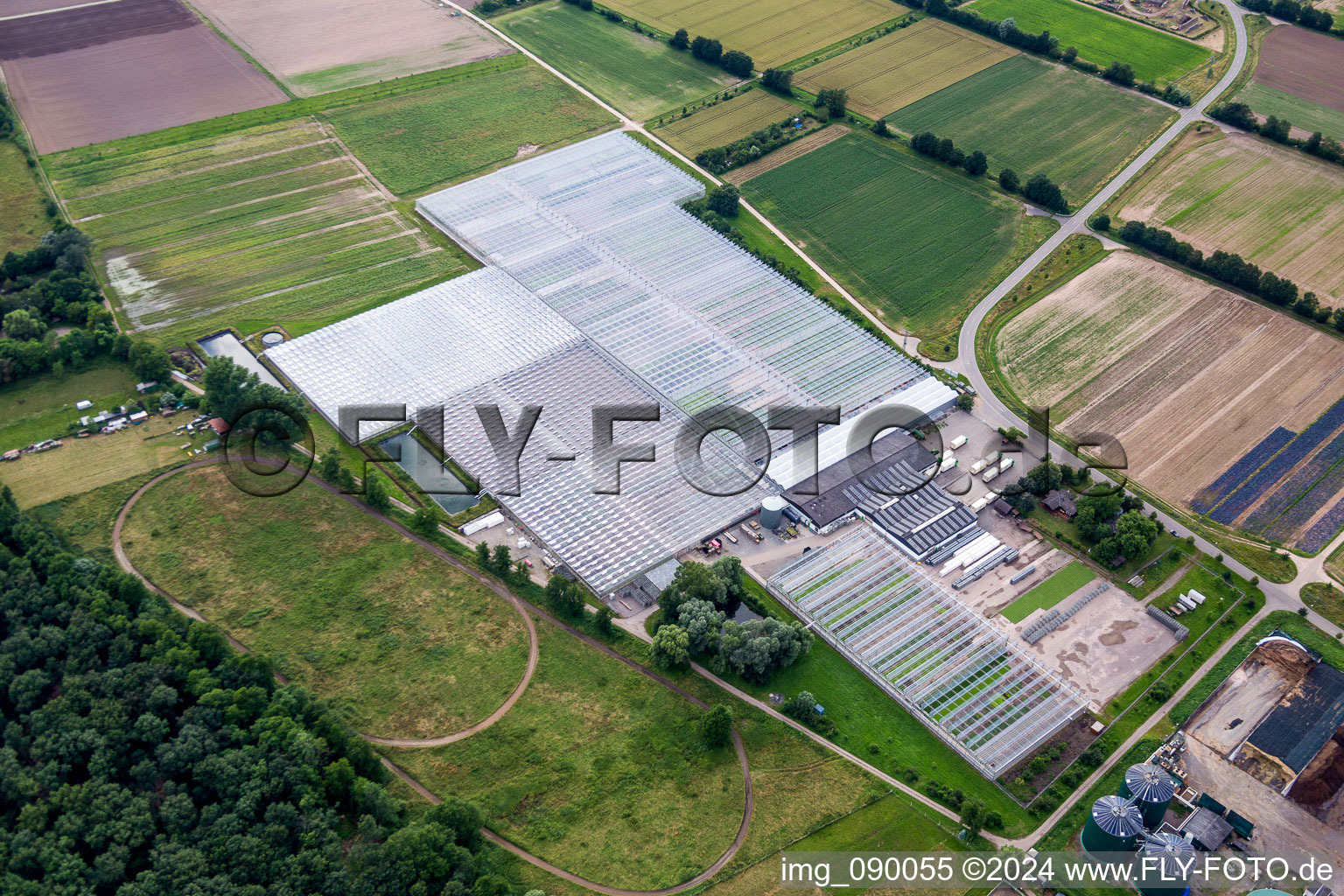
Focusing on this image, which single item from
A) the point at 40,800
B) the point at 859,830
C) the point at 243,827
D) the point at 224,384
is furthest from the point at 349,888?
the point at 224,384

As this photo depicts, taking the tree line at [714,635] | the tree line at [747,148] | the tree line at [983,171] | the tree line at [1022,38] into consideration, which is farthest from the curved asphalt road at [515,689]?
the tree line at [1022,38]

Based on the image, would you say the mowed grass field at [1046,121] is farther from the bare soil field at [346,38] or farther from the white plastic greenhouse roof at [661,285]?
the bare soil field at [346,38]

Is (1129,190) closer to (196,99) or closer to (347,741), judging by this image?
(347,741)

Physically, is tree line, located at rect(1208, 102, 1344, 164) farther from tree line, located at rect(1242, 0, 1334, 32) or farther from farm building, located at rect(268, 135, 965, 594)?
farm building, located at rect(268, 135, 965, 594)

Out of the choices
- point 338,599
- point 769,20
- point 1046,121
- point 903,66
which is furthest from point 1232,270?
point 338,599


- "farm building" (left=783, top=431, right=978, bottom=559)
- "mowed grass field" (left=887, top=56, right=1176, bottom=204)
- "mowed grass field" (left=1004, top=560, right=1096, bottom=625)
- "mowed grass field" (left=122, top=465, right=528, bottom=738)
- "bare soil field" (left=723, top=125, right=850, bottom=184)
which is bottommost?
"mowed grass field" (left=122, top=465, right=528, bottom=738)

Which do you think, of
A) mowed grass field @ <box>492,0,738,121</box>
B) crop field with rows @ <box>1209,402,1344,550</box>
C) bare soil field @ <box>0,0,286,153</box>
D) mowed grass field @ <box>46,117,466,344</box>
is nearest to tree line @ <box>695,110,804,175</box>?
mowed grass field @ <box>492,0,738,121</box>

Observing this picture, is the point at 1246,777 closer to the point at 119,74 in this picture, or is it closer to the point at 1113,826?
the point at 1113,826

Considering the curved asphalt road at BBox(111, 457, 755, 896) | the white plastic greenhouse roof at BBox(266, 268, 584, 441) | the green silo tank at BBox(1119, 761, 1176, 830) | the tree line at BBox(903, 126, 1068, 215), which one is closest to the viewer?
the green silo tank at BBox(1119, 761, 1176, 830)
